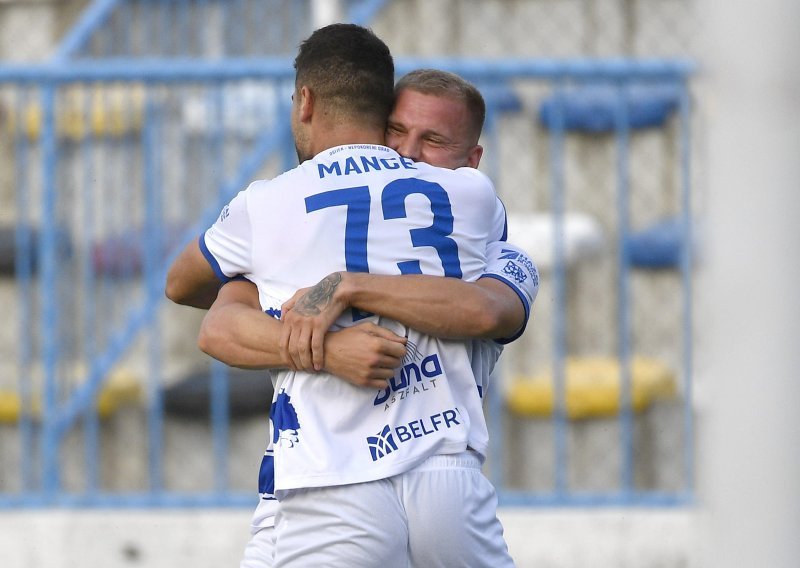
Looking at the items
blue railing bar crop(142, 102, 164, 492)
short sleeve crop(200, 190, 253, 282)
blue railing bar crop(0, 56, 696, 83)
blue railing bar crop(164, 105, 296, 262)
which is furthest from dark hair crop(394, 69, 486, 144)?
blue railing bar crop(142, 102, 164, 492)

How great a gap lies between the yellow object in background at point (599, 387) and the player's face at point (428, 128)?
2.73 meters

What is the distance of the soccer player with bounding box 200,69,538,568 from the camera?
2627 mm

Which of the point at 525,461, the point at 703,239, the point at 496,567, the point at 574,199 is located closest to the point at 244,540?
the point at 525,461

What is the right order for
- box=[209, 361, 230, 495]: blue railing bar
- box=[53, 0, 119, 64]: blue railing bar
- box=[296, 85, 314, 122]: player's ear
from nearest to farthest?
box=[296, 85, 314, 122]: player's ear < box=[209, 361, 230, 495]: blue railing bar < box=[53, 0, 119, 64]: blue railing bar

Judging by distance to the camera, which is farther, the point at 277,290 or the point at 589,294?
the point at 589,294

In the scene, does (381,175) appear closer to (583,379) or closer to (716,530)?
(716,530)

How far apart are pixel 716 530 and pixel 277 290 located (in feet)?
4.74

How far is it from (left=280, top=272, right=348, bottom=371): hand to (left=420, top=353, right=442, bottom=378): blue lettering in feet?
0.67

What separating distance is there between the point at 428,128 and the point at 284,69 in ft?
8.77

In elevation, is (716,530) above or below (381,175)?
below

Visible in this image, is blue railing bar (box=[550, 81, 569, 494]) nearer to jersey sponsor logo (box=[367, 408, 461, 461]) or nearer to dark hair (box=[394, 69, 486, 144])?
dark hair (box=[394, 69, 486, 144])

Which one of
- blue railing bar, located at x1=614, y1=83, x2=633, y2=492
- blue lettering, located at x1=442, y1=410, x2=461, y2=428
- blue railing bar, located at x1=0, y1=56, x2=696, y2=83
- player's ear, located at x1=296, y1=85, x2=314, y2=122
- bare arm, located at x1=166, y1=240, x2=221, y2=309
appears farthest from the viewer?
blue railing bar, located at x1=614, y1=83, x2=633, y2=492

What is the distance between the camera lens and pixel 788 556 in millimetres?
1437

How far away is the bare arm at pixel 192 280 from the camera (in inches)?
115
